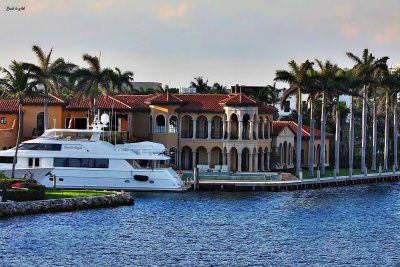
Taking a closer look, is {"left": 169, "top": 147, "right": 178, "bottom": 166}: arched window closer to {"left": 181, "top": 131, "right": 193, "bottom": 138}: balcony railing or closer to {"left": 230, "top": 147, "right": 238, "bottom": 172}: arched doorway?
{"left": 181, "top": 131, "right": 193, "bottom": 138}: balcony railing

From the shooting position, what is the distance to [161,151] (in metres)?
101

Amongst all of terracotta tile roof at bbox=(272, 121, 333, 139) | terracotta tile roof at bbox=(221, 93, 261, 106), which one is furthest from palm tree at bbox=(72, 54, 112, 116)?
terracotta tile roof at bbox=(272, 121, 333, 139)

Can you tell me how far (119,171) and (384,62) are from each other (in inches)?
1637

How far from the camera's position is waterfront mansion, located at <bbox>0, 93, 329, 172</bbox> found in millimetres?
116125

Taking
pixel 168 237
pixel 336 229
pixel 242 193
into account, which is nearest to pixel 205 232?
pixel 168 237

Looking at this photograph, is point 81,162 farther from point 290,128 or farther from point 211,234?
point 290,128

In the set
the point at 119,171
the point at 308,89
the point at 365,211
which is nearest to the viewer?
the point at 365,211

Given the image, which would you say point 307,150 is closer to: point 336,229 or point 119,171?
point 119,171

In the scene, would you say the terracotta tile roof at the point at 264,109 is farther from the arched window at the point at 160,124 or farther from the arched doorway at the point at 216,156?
the arched window at the point at 160,124

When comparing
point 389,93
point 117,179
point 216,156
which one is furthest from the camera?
point 389,93

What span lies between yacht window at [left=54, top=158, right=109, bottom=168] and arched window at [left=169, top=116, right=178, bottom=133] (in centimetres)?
1990

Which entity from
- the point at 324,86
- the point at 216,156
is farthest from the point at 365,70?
the point at 216,156

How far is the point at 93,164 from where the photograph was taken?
98.9 meters

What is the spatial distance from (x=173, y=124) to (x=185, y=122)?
126 cm
